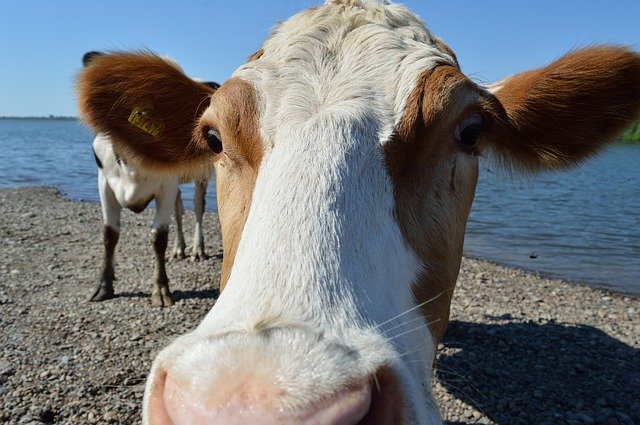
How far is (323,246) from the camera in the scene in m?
1.69

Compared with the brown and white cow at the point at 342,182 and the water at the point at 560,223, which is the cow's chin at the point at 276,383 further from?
the water at the point at 560,223

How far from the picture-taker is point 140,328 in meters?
6.02

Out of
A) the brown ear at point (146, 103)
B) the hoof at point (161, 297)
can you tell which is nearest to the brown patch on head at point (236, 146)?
the brown ear at point (146, 103)

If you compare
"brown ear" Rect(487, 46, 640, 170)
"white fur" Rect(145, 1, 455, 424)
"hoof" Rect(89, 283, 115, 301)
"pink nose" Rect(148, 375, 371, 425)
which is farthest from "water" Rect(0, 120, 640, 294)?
"hoof" Rect(89, 283, 115, 301)

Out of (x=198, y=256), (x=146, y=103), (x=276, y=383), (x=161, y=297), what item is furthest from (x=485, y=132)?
(x=198, y=256)

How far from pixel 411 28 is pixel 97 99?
2.03 metres

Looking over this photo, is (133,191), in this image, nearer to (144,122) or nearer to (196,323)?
(196,323)

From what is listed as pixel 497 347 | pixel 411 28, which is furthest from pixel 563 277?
pixel 411 28

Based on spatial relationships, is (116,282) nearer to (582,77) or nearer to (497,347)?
(497,347)

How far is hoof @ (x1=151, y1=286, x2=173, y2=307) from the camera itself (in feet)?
22.5

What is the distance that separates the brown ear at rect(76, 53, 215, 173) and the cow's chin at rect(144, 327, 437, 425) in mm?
1968

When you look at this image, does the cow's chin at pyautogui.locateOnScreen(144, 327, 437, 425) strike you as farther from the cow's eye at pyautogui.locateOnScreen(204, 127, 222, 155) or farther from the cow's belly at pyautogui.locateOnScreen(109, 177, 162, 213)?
the cow's belly at pyautogui.locateOnScreen(109, 177, 162, 213)

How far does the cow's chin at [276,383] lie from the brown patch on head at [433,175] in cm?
76

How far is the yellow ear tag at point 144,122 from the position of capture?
3.50 meters
